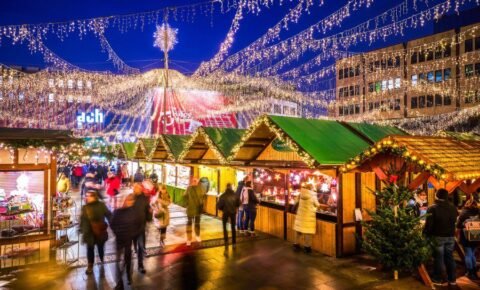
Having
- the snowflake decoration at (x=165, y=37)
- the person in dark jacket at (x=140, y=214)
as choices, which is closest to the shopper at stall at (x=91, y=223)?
the person in dark jacket at (x=140, y=214)

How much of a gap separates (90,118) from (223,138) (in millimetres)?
42788

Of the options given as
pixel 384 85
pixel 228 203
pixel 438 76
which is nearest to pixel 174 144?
pixel 228 203

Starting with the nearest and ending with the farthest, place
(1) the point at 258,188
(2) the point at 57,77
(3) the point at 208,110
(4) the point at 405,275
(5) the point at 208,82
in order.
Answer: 1. (4) the point at 405,275
2. (1) the point at 258,188
3. (2) the point at 57,77
4. (5) the point at 208,82
5. (3) the point at 208,110

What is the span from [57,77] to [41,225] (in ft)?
35.5

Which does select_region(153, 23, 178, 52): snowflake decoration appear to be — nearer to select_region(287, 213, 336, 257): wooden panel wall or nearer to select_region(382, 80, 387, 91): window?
select_region(287, 213, 336, 257): wooden panel wall

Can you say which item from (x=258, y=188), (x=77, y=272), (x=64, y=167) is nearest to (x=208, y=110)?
(x=64, y=167)

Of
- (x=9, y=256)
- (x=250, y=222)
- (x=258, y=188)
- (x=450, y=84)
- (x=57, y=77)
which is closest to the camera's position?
(x=9, y=256)

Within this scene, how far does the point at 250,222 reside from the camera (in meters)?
10.8

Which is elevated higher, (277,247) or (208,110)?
(208,110)

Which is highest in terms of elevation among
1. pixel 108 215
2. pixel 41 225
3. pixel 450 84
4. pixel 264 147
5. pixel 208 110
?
pixel 450 84

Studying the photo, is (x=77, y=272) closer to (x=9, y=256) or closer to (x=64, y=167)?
(x=9, y=256)

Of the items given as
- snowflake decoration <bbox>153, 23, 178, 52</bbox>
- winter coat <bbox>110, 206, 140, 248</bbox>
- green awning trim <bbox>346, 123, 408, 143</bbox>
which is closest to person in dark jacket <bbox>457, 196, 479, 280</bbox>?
green awning trim <bbox>346, 123, 408, 143</bbox>

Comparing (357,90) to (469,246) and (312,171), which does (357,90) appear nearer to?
(312,171)

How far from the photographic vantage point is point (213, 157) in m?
14.0
